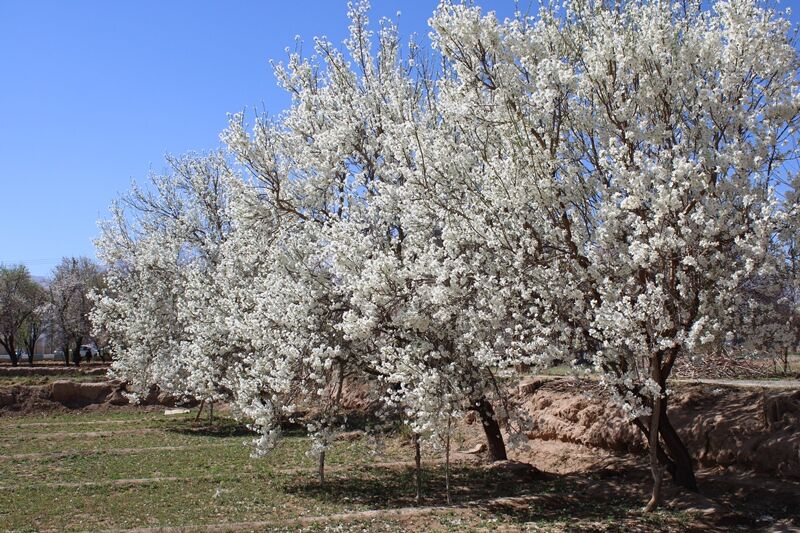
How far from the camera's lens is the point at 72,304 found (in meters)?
51.2

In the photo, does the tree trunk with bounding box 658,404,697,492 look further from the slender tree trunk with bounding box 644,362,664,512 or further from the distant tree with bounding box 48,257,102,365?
the distant tree with bounding box 48,257,102,365

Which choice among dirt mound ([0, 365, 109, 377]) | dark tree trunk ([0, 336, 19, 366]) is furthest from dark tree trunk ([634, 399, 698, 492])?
dark tree trunk ([0, 336, 19, 366])

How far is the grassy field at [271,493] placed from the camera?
9.38 meters

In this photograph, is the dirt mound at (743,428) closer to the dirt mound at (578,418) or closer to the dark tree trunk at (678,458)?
the dirt mound at (578,418)

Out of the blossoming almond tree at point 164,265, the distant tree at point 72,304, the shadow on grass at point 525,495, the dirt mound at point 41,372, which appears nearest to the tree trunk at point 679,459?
the shadow on grass at point 525,495

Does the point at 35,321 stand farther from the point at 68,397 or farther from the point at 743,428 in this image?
the point at 743,428

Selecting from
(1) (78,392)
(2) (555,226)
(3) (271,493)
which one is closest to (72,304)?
(1) (78,392)

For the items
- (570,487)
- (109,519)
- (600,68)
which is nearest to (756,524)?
(570,487)

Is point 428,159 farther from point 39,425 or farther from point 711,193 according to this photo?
point 39,425

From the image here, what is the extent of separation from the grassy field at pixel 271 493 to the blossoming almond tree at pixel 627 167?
188 cm

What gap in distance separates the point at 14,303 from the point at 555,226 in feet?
161

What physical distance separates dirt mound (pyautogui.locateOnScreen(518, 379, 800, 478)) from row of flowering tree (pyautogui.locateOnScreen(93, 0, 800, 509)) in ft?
5.32

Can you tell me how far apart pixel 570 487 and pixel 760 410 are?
343 centimetres

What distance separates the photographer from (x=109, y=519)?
1009 cm
